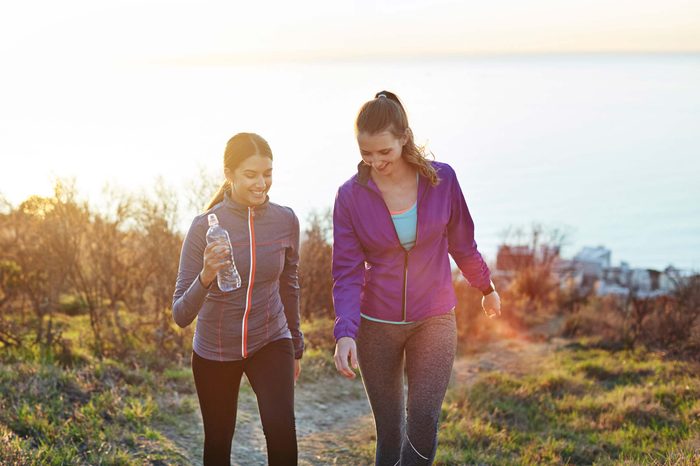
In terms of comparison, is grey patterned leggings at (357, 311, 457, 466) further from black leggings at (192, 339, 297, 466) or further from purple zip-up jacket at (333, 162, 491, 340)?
black leggings at (192, 339, 297, 466)

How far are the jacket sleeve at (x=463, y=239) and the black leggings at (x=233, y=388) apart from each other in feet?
3.19

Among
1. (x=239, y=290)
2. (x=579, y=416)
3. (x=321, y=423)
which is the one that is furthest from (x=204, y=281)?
(x=579, y=416)

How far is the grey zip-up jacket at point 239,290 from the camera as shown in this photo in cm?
375

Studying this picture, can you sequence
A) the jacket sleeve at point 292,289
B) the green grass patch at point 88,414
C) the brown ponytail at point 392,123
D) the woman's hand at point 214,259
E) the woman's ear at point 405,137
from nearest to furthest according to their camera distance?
the woman's hand at point 214,259
the brown ponytail at point 392,123
the woman's ear at point 405,137
the jacket sleeve at point 292,289
the green grass patch at point 88,414

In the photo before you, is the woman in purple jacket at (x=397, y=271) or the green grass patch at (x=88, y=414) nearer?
the woman in purple jacket at (x=397, y=271)

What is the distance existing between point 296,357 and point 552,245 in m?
11.8

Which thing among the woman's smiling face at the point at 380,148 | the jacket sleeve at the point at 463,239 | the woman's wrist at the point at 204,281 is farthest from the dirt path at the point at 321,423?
the woman's smiling face at the point at 380,148

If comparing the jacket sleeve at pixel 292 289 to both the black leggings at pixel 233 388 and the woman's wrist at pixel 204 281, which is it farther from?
the woman's wrist at pixel 204 281

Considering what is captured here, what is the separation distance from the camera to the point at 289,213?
4.02 m

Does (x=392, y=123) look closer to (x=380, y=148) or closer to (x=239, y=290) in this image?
(x=380, y=148)

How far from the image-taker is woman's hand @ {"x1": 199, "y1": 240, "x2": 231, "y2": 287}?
3520mm

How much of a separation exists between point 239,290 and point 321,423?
3.49 meters

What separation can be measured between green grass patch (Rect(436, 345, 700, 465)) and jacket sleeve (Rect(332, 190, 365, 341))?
2090 millimetres

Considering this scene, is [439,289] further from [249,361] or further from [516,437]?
[516,437]
